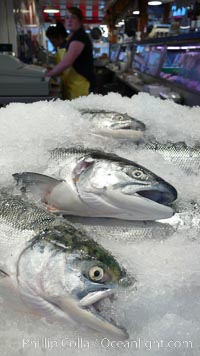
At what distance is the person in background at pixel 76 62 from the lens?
366 cm

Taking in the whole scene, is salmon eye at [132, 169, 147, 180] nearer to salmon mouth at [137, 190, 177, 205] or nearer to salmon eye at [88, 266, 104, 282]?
salmon mouth at [137, 190, 177, 205]

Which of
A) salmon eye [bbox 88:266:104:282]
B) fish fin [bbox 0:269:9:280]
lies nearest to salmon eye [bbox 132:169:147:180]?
salmon eye [bbox 88:266:104:282]

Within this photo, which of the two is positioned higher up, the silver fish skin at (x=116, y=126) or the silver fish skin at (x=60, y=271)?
the silver fish skin at (x=116, y=126)

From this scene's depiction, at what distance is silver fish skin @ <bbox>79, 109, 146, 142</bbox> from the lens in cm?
136

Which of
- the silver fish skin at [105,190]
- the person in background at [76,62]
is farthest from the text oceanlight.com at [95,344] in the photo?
the person in background at [76,62]

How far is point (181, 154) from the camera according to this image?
49.4 inches

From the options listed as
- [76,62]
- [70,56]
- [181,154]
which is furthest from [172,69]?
[181,154]

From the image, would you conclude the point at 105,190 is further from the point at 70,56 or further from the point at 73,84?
the point at 73,84

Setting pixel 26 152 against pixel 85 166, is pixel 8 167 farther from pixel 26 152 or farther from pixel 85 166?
pixel 85 166

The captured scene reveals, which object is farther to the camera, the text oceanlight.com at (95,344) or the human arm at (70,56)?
the human arm at (70,56)

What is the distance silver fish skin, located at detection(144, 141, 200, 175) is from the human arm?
8.66 feet

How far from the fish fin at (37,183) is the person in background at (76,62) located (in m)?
2.64

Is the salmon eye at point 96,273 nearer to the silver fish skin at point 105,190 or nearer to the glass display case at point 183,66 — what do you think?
the silver fish skin at point 105,190

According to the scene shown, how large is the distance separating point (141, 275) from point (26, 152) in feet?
2.00
